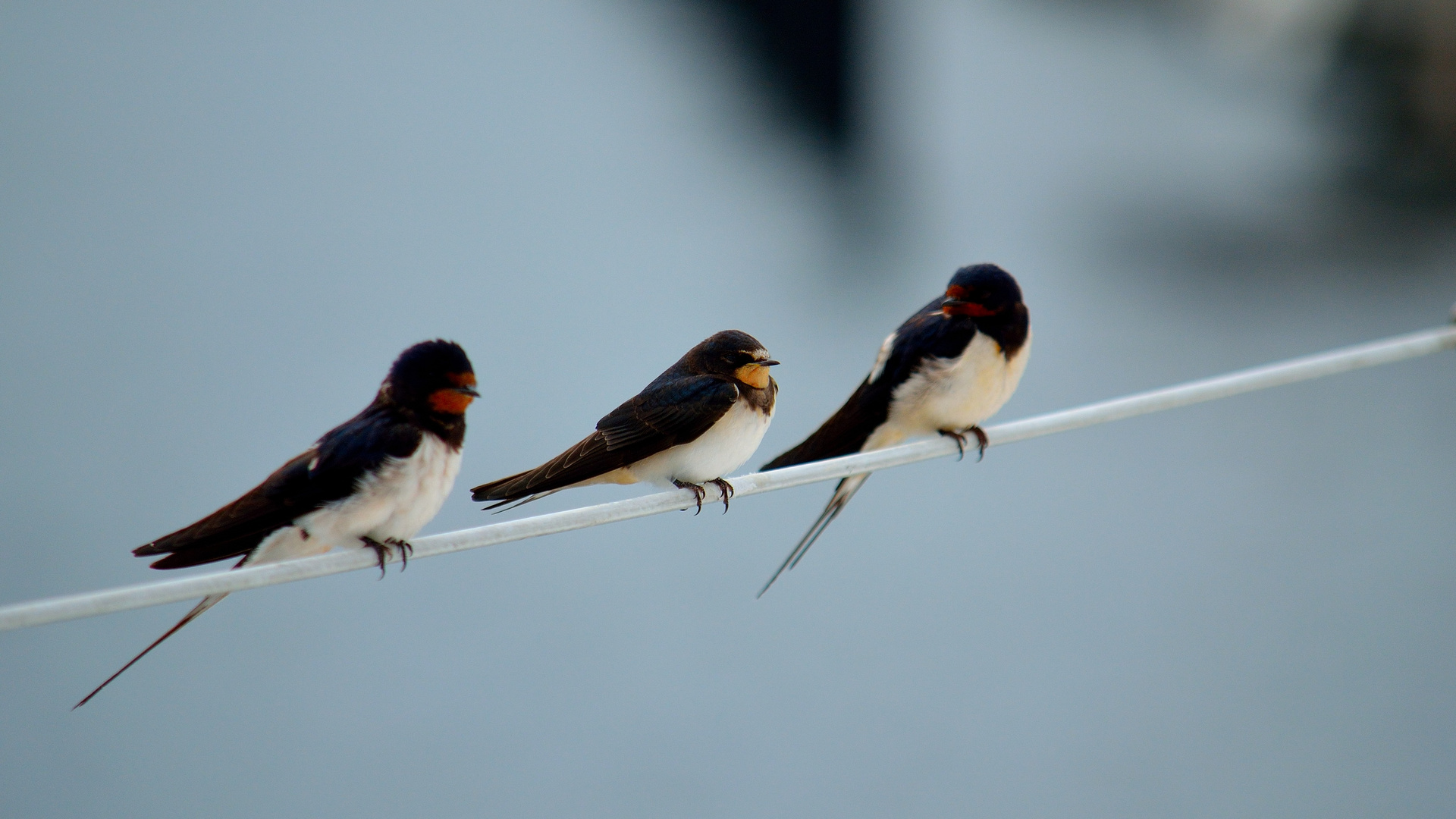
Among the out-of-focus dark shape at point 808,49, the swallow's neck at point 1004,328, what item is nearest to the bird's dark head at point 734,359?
the swallow's neck at point 1004,328

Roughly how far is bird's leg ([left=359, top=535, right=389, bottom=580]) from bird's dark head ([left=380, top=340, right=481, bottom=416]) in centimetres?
13

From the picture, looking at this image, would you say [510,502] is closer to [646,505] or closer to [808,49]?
[646,505]

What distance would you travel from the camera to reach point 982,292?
136 cm

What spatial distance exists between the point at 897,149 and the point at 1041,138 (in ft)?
2.07

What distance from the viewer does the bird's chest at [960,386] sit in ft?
4.41

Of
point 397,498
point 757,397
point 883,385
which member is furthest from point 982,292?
point 397,498

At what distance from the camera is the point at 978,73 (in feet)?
14.0

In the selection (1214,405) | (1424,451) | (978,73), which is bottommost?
(1424,451)

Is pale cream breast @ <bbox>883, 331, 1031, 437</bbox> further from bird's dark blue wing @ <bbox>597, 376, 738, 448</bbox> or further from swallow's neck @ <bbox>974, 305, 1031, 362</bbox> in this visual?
bird's dark blue wing @ <bbox>597, 376, 738, 448</bbox>

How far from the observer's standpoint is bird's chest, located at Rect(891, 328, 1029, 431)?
1.34 m

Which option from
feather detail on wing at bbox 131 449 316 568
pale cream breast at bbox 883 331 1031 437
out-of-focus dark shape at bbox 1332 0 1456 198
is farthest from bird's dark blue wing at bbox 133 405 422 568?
out-of-focus dark shape at bbox 1332 0 1456 198

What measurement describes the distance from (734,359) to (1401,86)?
442 centimetres

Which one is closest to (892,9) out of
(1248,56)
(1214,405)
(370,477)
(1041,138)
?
(1041,138)

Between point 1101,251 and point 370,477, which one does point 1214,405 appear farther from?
point 370,477
